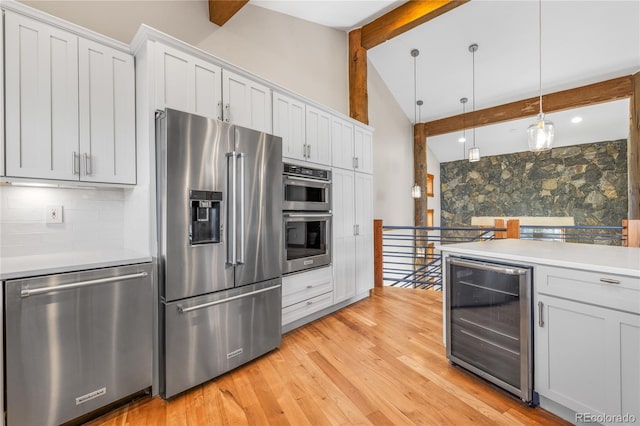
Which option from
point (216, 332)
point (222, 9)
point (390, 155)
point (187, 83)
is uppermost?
point (222, 9)

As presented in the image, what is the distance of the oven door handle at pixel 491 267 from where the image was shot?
1761mm

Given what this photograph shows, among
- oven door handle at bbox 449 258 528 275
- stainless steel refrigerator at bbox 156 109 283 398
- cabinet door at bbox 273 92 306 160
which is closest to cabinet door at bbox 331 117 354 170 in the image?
cabinet door at bbox 273 92 306 160

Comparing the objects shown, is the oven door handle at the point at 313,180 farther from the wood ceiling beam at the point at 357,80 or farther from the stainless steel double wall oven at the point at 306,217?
the wood ceiling beam at the point at 357,80

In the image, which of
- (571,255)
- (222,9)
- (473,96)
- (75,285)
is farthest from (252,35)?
(473,96)

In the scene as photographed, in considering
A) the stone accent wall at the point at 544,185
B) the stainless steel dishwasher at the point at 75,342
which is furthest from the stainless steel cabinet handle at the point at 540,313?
the stone accent wall at the point at 544,185

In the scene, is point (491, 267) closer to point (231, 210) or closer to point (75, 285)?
point (231, 210)

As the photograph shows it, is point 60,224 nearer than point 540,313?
No

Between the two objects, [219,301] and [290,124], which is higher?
[290,124]

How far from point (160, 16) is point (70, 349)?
2582 millimetres

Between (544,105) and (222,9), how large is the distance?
5.82 metres

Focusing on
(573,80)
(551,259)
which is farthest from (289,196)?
(573,80)

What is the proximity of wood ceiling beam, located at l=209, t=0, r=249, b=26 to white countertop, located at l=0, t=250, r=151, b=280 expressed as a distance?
226 centimetres

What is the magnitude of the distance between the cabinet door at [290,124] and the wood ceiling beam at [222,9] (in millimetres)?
800

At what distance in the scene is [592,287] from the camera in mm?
1482
